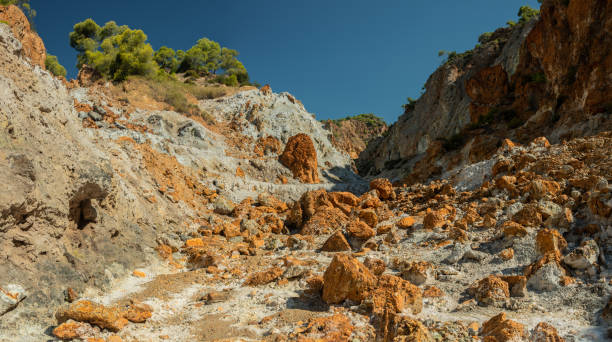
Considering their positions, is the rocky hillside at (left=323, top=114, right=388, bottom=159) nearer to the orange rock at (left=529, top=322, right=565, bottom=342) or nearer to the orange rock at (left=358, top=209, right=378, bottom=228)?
the orange rock at (left=358, top=209, right=378, bottom=228)

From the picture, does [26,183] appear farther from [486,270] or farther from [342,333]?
[486,270]

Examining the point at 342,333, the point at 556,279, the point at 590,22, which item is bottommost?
the point at 342,333

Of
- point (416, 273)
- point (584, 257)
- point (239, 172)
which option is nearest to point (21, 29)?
point (239, 172)

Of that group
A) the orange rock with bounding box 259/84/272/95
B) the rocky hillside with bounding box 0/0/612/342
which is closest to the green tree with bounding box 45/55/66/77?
the orange rock with bounding box 259/84/272/95

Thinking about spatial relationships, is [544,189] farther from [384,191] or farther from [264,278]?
[384,191]

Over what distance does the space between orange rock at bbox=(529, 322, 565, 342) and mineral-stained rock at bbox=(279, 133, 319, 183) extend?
22.5 meters

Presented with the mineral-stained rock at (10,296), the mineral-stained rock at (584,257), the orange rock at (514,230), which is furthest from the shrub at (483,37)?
the mineral-stained rock at (10,296)

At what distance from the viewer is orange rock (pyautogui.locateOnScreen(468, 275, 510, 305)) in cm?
504

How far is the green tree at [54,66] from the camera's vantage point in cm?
3259

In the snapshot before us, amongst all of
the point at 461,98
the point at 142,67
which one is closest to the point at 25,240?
the point at 142,67

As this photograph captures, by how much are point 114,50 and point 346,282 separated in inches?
1228

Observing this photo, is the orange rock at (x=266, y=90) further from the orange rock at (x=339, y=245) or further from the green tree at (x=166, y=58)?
the orange rock at (x=339, y=245)

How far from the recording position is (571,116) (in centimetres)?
1509

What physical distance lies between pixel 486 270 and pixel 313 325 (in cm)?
363
